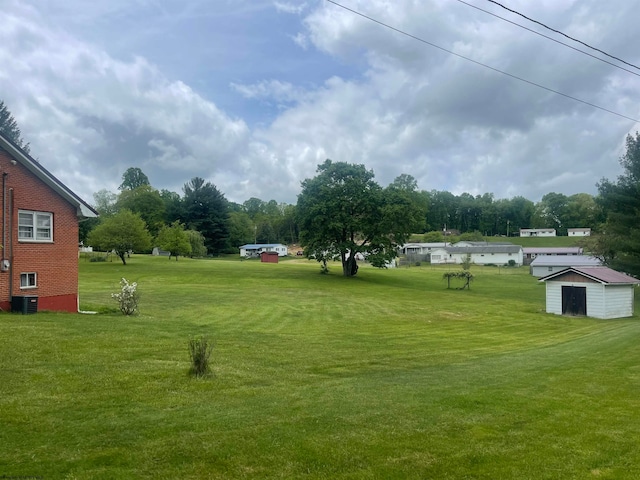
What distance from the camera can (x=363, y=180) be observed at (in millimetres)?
56812

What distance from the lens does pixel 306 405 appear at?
7.59 meters

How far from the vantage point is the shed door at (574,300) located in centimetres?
3469

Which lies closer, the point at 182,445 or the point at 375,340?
the point at 182,445

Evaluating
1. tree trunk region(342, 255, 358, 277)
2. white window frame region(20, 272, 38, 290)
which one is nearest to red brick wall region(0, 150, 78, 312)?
white window frame region(20, 272, 38, 290)

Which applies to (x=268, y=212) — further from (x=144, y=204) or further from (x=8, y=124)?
(x=8, y=124)

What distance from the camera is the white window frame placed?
1880cm

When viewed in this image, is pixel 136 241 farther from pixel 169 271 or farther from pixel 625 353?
pixel 625 353

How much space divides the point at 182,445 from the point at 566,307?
35.5 meters

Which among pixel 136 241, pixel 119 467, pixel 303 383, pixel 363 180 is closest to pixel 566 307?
pixel 363 180

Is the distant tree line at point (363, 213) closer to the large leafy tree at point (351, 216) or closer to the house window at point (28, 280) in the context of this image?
the large leafy tree at point (351, 216)

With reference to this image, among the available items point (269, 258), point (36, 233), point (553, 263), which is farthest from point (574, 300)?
point (269, 258)

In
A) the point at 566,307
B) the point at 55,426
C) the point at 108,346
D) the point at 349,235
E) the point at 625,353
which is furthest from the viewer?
the point at 349,235

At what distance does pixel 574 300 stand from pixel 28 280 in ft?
111

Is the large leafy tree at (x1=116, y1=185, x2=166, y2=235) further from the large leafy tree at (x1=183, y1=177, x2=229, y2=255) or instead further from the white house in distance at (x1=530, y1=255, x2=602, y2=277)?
the white house in distance at (x1=530, y1=255, x2=602, y2=277)
